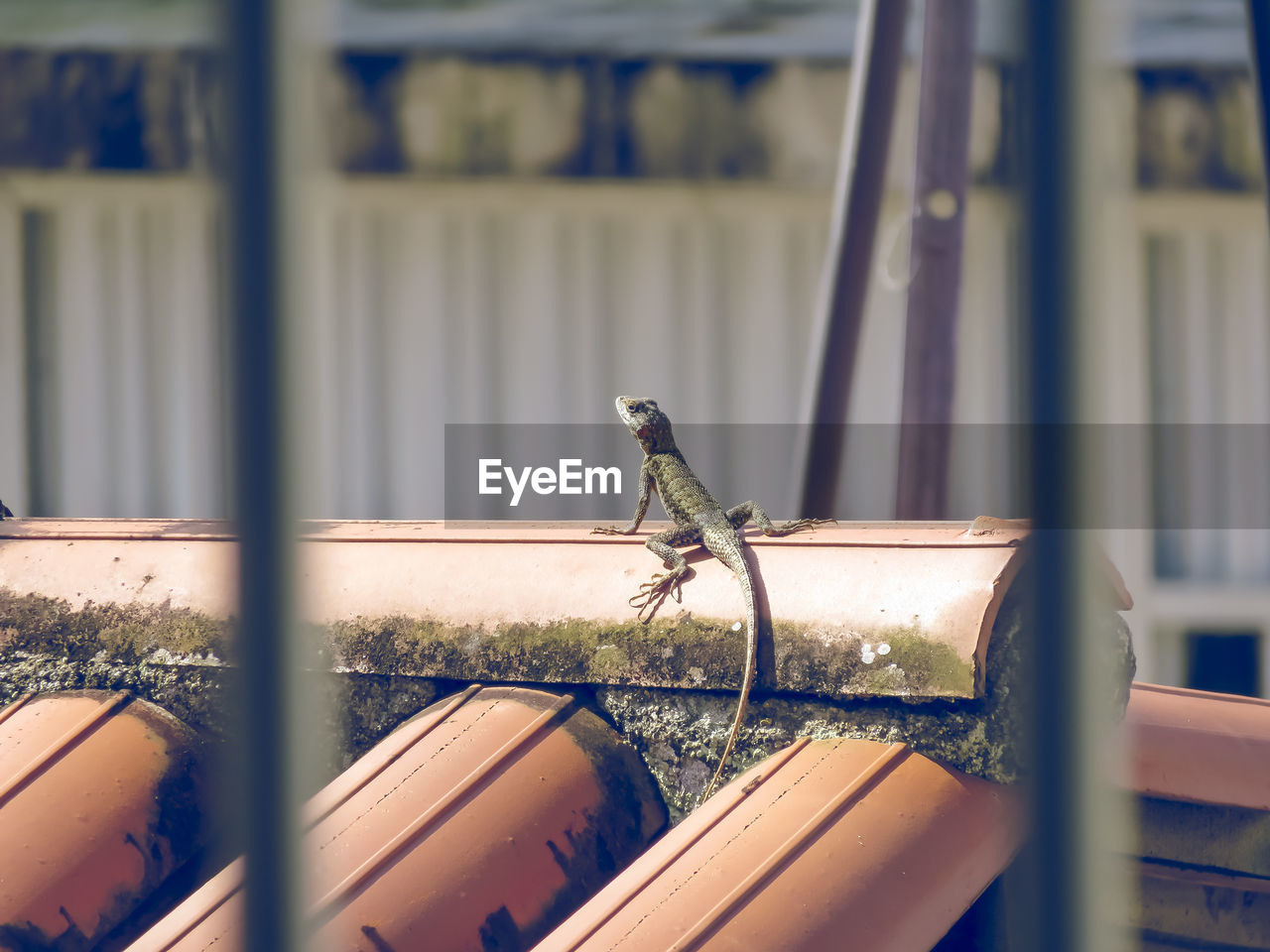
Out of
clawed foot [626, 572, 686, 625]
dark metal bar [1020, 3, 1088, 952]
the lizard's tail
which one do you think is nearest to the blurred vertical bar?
dark metal bar [1020, 3, 1088, 952]

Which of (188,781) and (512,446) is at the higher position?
(512,446)

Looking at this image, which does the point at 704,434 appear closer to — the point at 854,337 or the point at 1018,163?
the point at 854,337

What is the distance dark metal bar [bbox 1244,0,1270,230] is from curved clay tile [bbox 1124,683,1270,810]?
0.81 meters

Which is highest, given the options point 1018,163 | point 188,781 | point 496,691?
point 1018,163

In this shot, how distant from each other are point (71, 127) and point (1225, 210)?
16.2 feet

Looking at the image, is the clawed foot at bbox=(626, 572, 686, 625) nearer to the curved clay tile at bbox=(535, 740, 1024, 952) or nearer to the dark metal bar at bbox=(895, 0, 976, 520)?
the curved clay tile at bbox=(535, 740, 1024, 952)

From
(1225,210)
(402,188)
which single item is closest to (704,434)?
(402,188)

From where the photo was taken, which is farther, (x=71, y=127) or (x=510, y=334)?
(x=510, y=334)

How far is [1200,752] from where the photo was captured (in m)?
1.45

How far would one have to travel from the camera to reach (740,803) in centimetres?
126

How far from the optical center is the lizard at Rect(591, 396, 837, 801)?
4.60ft

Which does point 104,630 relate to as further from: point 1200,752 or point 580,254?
point 580,254

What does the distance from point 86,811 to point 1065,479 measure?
1.34m
